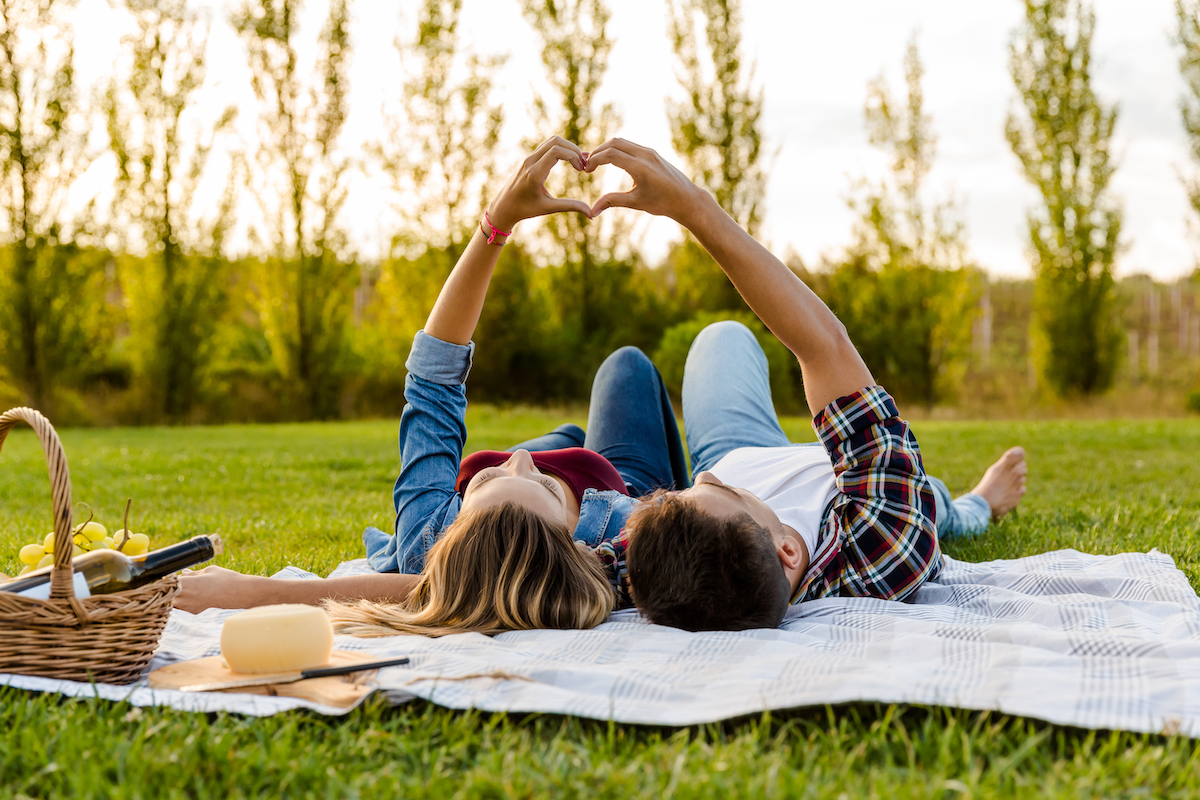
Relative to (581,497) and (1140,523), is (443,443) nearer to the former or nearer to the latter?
(581,497)

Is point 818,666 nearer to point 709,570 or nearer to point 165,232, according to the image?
point 709,570

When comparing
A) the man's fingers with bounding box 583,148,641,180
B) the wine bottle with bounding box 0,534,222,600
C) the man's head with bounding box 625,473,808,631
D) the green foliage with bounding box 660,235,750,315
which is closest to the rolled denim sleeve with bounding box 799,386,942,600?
the man's head with bounding box 625,473,808,631

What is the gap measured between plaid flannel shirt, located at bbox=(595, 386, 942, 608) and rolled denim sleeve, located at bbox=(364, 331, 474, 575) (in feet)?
1.99

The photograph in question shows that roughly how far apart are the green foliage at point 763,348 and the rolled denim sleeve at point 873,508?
10983 mm

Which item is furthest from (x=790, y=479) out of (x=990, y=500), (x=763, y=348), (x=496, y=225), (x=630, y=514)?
(x=763, y=348)

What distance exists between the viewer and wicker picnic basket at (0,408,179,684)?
1588 millimetres

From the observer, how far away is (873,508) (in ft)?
8.01

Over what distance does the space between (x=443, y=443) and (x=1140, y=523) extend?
3.36 metres

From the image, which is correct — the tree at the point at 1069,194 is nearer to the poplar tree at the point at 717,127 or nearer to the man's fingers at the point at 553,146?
the poplar tree at the point at 717,127

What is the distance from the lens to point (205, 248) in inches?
629

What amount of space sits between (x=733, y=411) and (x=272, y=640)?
103 inches

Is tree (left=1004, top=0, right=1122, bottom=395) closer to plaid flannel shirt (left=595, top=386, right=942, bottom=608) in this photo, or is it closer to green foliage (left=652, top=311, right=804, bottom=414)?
green foliage (left=652, top=311, right=804, bottom=414)

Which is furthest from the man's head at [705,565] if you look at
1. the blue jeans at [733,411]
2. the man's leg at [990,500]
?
the man's leg at [990,500]

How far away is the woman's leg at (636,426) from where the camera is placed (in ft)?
12.1
